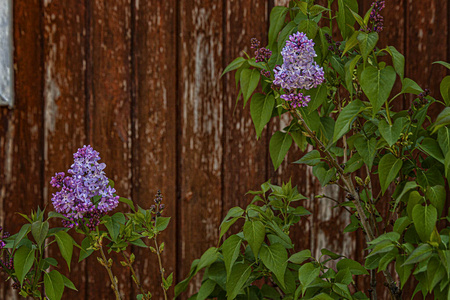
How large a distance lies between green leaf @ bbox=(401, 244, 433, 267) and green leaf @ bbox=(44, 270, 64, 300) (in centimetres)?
73

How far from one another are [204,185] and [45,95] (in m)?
0.58

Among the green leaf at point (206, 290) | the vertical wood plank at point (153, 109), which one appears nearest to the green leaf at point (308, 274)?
the green leaf at point (206, 290)

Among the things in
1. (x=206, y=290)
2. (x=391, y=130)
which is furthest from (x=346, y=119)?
(x=206, y=290)

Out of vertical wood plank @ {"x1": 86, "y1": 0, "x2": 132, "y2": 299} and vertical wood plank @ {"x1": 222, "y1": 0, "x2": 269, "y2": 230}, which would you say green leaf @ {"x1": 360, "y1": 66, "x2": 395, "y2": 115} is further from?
vertical wood plank @ {"x1": 86, "y1": 0, "x2": 132, "y2": 299}

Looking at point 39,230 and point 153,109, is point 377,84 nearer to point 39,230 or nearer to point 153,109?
point 39,230

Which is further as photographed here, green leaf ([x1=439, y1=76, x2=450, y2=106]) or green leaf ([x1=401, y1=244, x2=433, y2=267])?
green leaf ([x1=439, y1=76, x2=450, y2=106])

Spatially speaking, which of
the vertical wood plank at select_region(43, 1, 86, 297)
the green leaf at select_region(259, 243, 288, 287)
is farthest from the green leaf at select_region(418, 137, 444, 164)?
the vertical wood plank at select_region(43, 1, 86, 297)

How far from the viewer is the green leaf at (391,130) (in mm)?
1031

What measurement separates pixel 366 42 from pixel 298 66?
0.14m

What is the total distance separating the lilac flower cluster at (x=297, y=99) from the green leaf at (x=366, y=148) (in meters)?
0.17

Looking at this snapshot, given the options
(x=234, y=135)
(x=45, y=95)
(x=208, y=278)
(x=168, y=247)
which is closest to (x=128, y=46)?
(x=45, y=95)

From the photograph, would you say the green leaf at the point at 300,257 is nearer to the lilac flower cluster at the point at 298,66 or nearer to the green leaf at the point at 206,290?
the green leaf at the point at 206,290

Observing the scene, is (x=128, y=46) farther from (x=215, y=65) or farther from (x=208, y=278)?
(x=208, y=278)

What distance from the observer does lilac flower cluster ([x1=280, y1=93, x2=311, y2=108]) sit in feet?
3.44
